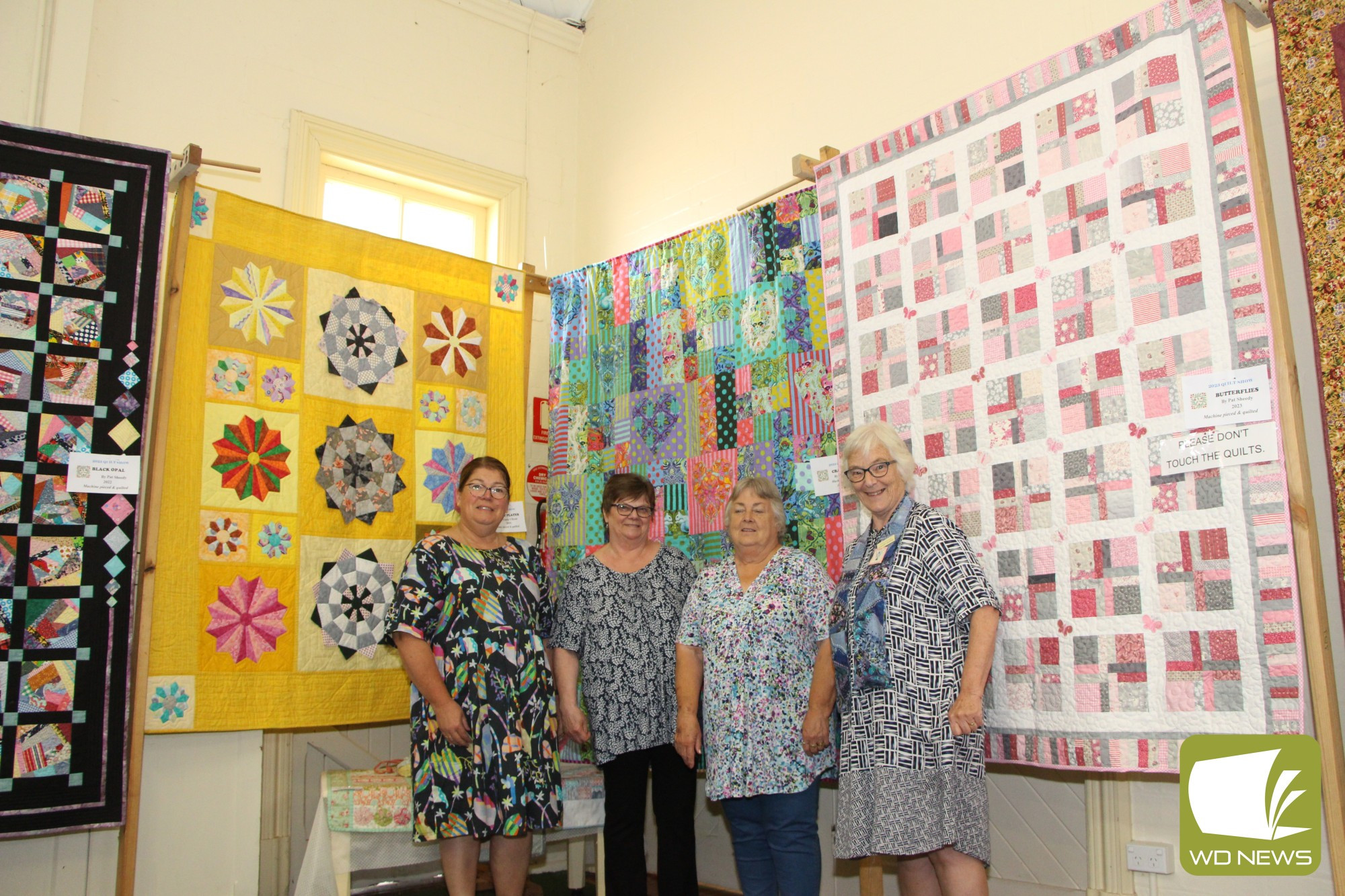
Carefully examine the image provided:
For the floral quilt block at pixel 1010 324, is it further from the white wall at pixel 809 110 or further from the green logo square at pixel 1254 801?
the green logo square at pixel 1254 801

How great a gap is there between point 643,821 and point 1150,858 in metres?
1.25

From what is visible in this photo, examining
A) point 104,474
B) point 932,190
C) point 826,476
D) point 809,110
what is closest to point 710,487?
point 826,476

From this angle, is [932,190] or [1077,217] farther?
[932,190]

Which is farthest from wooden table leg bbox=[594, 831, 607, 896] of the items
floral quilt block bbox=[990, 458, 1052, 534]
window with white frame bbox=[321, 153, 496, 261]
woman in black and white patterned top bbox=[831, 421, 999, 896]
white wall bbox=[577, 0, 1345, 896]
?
window with white frame bbox=[321, 153, 496, 261]

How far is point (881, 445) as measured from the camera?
2.30 metres

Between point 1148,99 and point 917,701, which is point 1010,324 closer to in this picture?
point 1148,99

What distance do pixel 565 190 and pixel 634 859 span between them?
9.81ft

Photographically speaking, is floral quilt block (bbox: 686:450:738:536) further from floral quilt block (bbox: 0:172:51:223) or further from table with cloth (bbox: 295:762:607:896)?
floral quilt block (bbox: 0:172:51:223)

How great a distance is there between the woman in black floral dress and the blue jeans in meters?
0.53

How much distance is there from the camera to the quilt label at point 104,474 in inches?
108

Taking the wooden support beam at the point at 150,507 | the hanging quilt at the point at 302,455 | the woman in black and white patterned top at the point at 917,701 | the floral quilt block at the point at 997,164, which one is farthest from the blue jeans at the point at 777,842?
the wooden support beam at the point at 150,507

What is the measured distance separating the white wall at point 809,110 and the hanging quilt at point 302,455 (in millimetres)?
1027

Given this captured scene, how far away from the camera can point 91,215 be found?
2.87 meters

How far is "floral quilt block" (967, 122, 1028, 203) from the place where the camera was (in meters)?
2.39
